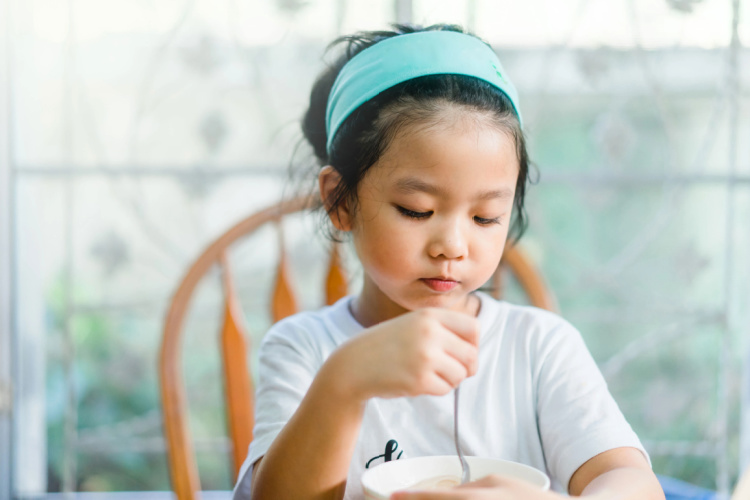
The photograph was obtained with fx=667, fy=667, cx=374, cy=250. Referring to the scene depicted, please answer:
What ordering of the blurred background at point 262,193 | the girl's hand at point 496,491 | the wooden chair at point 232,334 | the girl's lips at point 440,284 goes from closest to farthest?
the girl's hand at point 496,491 → the girl's lips at point 440,284 → the wooden chair at point 232,334 → the blurred background at point 262,193

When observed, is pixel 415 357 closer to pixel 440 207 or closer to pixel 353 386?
pixel 353 386

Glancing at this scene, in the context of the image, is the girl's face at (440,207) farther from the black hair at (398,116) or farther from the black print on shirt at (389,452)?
the black print on shirt at (389,452)

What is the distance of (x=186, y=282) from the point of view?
100 centimetres

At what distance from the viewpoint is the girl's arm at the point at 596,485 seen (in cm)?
43

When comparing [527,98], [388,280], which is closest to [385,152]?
[388,280]

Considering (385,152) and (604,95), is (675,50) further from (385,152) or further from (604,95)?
(385,152)

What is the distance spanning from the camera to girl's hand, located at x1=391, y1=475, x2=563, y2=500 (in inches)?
16.6

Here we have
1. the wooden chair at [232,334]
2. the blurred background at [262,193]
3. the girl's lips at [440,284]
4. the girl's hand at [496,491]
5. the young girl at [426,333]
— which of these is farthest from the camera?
the blurred background at [262,193]

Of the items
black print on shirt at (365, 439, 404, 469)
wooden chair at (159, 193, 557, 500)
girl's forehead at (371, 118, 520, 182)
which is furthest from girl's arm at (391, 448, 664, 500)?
wooden chair at (159, 193, 557, 500)

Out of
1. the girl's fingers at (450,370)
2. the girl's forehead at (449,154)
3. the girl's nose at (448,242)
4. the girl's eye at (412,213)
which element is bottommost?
the girl's fingers at (450,370)

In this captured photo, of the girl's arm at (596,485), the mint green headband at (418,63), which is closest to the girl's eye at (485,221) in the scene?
the mint green headband at (418,63)

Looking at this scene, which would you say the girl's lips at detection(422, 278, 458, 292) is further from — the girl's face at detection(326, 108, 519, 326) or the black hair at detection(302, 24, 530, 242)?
the black hair at detection(302, 24, 530, 242)

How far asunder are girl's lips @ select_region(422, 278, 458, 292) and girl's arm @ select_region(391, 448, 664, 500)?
0.21m

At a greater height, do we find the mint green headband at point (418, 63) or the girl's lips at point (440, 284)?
the mint green headband at point (418, 63)
